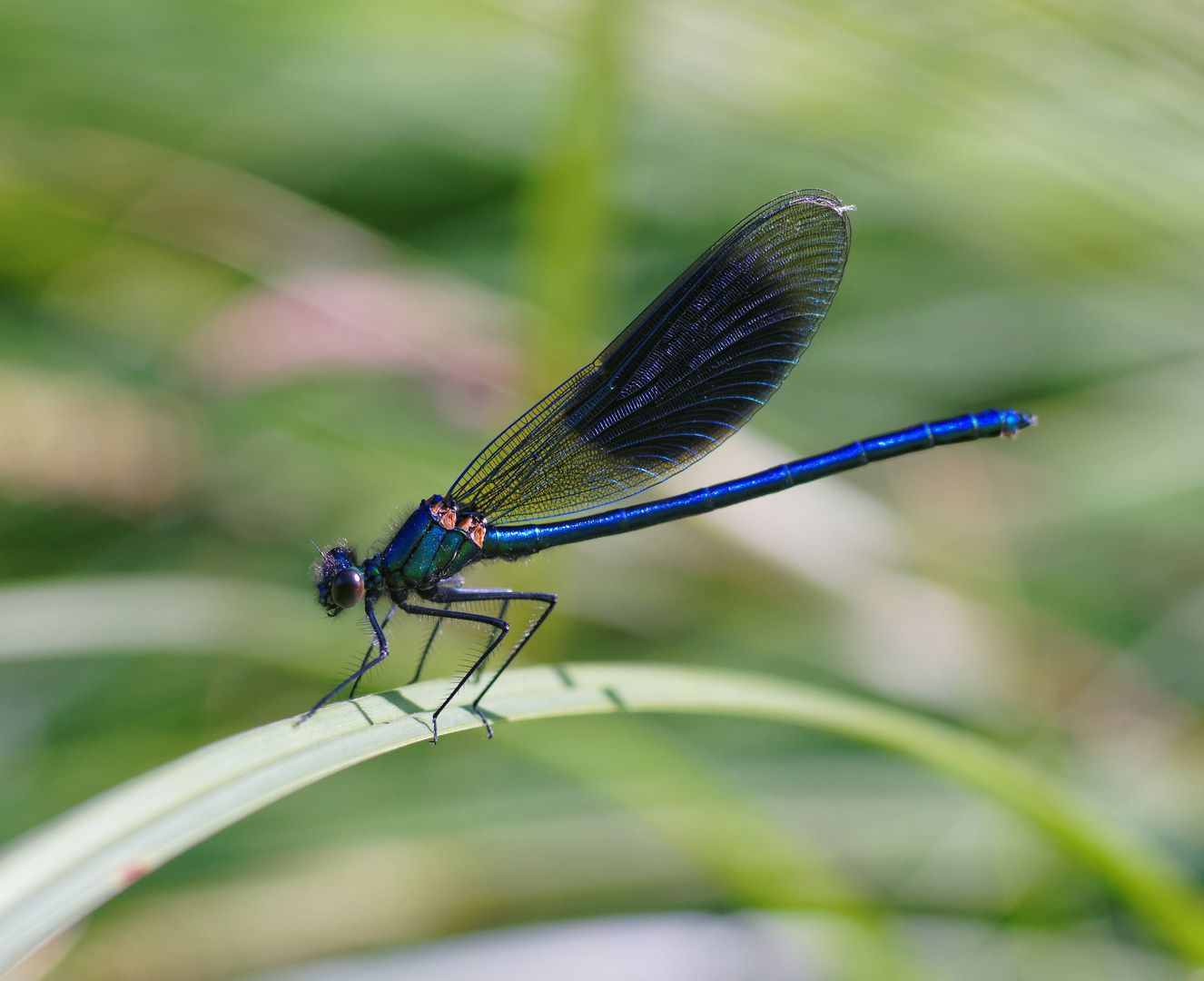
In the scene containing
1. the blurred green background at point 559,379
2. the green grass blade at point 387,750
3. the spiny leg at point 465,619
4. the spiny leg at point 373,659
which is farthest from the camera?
the blurred green background at point 559,379

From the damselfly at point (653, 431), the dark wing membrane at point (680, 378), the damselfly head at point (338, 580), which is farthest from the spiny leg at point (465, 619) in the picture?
the dark wing membrane at point (680, 378)

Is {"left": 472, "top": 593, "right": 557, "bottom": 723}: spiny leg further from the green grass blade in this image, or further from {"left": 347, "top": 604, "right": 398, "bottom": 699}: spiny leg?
{"left": 347, "top": 604, "right": 398, "bottom": 699}: spiny leg

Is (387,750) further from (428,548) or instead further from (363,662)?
(428,548)

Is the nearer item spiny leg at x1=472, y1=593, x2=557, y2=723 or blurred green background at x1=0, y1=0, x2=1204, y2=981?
spiny leg at x1=472, y1=593, x2=557, y2=723

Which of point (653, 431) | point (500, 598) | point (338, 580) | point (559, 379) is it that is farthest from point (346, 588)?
point (559, 379)

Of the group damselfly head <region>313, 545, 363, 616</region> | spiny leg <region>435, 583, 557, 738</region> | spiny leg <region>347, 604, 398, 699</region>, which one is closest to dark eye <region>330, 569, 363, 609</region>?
damselfly head <region>313, 545, 363, 616</region>

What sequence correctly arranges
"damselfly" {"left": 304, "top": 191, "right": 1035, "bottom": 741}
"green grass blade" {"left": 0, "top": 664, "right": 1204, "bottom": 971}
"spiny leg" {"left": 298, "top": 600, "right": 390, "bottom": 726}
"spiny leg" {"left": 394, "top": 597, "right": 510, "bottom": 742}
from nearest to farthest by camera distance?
"green grass blade" {"left": 0, "top": 664, "right": 1204, "bottom": 971}, "spiny leg" {"left": 394, "top": 597, "right": 510, "bottom": 742}, "spiny leg" {"left": 298, "top": 600, "right": 390, "bottom": 726}, "damselfly" {"left": 304, "top": 191, "right": 1035, "bottom": 741}

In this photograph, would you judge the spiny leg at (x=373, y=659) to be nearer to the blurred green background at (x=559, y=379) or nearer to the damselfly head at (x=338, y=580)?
the damselfly head at (x=338, y=580)
